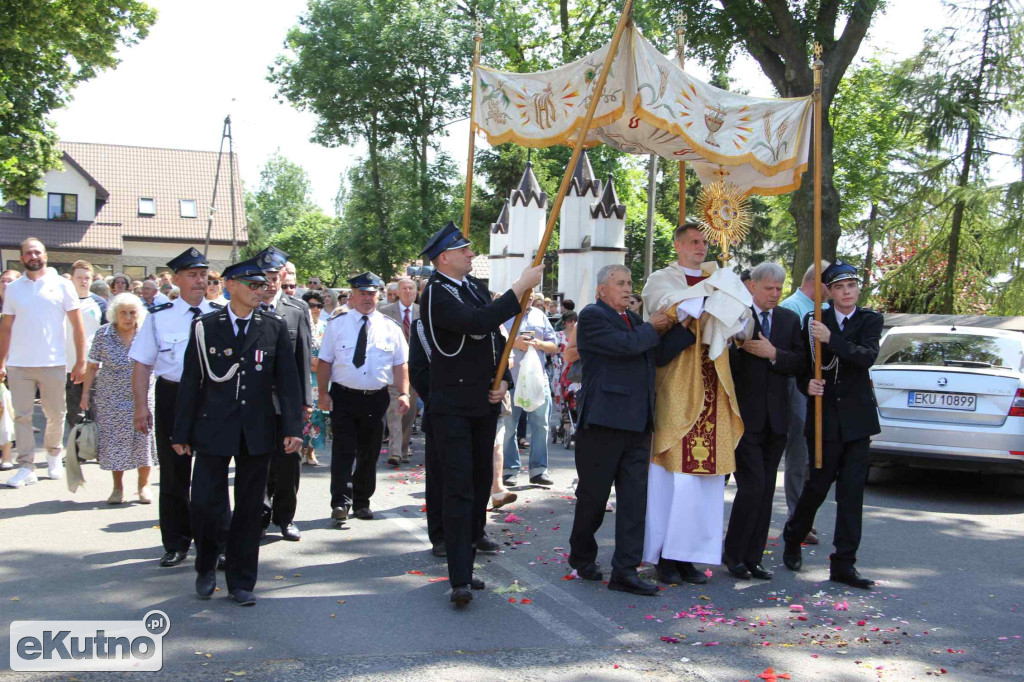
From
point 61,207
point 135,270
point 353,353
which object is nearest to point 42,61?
point 353,353

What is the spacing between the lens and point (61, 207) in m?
56.0

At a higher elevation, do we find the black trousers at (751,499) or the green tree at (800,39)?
the green tree at (800,39)

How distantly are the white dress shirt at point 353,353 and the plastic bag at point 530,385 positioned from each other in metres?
2.10

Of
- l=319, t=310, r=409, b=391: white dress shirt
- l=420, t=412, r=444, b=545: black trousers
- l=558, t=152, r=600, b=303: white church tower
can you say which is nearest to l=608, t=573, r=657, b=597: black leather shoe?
l=420, t=412, r=444, b=545: black trousers

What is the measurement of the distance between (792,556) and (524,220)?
111ft

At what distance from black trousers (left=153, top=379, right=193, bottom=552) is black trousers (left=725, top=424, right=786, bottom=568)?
3736 mm

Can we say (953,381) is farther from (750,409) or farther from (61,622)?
(61,622)

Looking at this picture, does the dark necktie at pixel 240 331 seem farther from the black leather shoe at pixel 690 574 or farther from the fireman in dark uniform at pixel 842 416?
the fireman in dark uniform at pixel 842 416

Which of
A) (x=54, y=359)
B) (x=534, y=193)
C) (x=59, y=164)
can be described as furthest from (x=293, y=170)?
(x=54, y=359)

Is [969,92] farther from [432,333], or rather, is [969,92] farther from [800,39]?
Answer: [432,333]

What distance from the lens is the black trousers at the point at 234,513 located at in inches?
234

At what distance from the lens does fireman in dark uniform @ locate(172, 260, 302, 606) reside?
233 inches

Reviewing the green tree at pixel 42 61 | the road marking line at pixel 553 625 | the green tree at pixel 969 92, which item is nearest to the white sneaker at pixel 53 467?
the road marking line at pixel 553 625

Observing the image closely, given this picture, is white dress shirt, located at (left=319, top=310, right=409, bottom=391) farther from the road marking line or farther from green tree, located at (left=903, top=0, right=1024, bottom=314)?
green tree, located at (left=903, top=0, right=1024, bottom=314)
